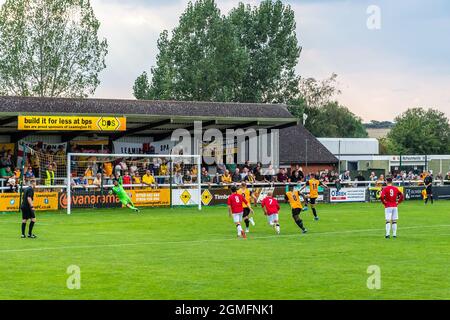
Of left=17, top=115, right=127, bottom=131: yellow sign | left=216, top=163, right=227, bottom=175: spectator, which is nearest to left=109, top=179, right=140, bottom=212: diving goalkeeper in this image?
left=17, top=115, right=127, bottom=131: yellow sign

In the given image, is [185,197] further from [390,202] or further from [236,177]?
[390,202]

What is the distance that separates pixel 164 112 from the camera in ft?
173

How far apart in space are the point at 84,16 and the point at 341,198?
36.3 meters

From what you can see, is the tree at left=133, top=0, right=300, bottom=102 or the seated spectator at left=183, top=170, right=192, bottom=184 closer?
the seated spectator at left=183, top=170, right=192, bottom=184

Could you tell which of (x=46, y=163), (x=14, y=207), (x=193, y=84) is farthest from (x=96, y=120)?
(x=193, y=84)

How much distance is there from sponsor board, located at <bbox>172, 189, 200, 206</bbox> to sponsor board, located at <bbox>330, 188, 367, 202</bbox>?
34.4ft

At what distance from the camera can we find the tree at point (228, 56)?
85688 mm

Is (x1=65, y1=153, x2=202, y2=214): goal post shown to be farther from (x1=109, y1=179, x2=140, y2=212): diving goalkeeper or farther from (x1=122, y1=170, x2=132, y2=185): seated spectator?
(x1=109, y1=179, x2=140, y2=212): diving goalkeeper

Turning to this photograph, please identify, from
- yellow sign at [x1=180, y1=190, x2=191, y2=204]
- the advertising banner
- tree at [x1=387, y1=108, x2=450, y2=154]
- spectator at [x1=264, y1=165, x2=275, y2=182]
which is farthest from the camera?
tree at [x1=387, y1=108, x2=450, y2=154]

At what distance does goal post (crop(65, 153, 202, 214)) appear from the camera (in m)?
43.8

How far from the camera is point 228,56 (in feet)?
281

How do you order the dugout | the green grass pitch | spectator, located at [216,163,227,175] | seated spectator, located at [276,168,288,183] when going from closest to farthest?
the green grass pitch, the dugout, spectator, located at [216,163,227,175], seated spectator, located at [276,168,288,183]

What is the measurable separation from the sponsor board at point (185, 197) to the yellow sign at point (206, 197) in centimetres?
100
